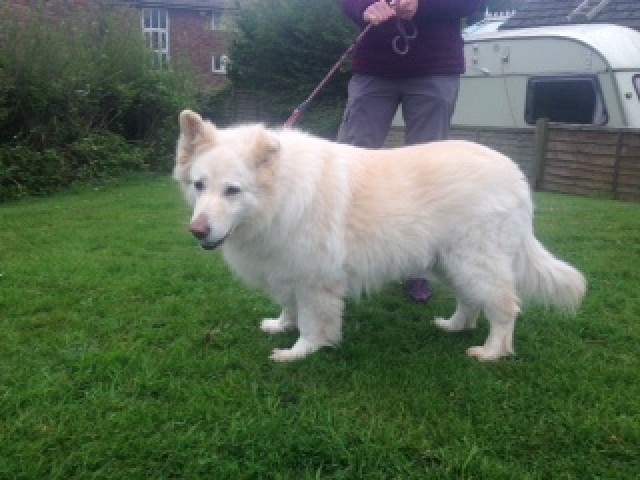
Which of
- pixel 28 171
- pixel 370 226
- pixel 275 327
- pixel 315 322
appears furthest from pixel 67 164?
pixel 370 226

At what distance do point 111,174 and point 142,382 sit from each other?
1003 cm

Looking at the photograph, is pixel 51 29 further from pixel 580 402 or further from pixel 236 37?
pixel 580 402

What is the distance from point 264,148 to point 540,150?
414 inches

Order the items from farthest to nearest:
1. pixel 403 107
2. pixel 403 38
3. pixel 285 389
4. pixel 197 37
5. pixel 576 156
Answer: pixel 197 37
pixel 576 156
pixel 403 107
pixel 403 38
pixel 285 389

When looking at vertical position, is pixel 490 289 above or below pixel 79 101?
below

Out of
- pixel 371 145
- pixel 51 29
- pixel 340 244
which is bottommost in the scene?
pixel 340 244

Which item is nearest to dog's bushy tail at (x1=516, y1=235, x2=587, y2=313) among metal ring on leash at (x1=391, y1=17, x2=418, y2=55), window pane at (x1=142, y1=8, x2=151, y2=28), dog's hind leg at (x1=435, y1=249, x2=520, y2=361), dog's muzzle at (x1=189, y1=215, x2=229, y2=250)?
dog's hind leg at (x1=435, y1=249, x2=520, y2=361)

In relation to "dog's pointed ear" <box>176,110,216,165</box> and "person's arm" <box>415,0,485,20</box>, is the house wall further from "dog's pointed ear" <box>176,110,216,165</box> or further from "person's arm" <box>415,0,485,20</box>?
"dog's pointed ear" <box>176,110,216,165</box>

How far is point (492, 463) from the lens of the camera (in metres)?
2.44

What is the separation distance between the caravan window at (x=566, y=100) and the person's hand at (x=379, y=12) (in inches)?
361

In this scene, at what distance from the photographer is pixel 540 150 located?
40.4ft

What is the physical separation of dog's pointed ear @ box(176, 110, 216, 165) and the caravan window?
1043 cm

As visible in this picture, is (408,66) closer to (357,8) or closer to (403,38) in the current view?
(403,38)

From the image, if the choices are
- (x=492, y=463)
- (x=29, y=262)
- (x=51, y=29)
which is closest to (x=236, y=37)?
(x=51, y=29)
